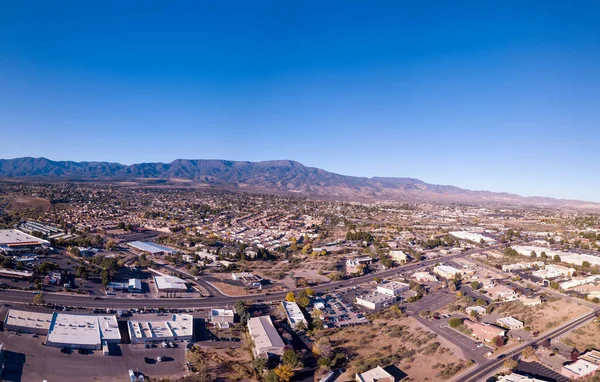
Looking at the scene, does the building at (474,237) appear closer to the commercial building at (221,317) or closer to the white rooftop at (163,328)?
the commercial building at (221,317)

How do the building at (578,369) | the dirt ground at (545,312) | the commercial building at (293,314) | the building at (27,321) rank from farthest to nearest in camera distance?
the dirt ground at (545,312)
the commercial building at (293,314)
the building at (27,321)
the building at (578,369)

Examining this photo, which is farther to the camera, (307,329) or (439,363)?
(307,329)

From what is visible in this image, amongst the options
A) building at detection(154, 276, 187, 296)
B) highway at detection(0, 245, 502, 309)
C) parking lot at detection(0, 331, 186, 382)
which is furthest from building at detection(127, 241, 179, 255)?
parking lot at detection(0, 331, 186, 382)

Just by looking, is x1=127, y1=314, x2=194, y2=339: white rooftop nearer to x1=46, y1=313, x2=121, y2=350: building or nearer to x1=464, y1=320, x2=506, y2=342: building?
x1=46, y1=313, x2=121, y2=350: building

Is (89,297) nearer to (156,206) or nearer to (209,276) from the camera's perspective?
(209,276)

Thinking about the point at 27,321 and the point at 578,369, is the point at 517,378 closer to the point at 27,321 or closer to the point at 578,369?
the point at 578,369

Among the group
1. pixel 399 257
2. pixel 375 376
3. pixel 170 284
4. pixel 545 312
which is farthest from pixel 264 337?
pixel 399 257

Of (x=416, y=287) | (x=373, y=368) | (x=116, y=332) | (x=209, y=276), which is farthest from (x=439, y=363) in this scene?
(x=209, y=276)

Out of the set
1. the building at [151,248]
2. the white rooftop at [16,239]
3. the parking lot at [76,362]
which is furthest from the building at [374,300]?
the white rooftop at [16,239]

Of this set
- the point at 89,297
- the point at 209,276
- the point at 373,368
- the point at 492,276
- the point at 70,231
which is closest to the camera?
the point at 373,368
